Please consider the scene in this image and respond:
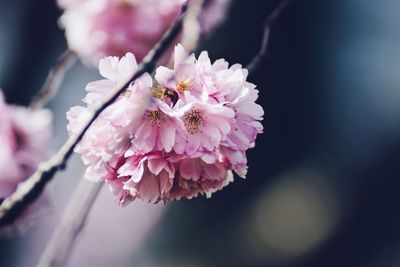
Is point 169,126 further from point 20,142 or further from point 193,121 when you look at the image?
point 20,142

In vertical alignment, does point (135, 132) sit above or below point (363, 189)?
below

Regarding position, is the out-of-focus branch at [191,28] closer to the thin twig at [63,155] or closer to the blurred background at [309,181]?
the thin twig at [63,155]

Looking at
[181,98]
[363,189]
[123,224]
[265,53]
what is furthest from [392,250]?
[181,98]

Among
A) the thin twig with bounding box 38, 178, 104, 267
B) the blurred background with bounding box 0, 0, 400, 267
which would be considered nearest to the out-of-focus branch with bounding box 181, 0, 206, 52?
the thin twig with bounding box 38, 178, 104, 267

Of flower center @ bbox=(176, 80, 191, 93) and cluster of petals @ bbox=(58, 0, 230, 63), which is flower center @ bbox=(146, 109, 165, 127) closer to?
flower center @ bbox=(176, 80, 191, 93)

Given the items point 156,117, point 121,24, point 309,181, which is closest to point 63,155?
point 156,117

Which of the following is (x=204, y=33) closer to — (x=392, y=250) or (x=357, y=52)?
(x=357, y=52)

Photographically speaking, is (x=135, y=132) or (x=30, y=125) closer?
(x=135, y=132)

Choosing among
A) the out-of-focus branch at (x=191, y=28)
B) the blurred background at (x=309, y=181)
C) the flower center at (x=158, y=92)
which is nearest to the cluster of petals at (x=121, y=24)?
the out-of-focus branch at (x=191, y=28)
